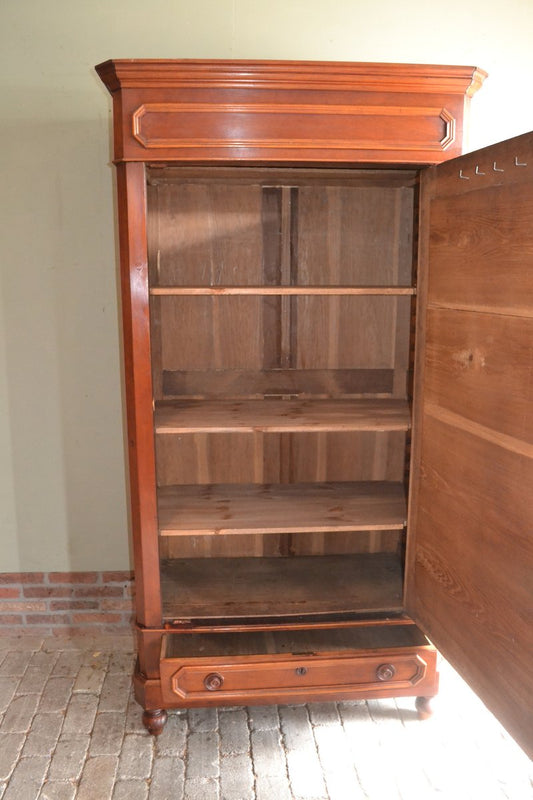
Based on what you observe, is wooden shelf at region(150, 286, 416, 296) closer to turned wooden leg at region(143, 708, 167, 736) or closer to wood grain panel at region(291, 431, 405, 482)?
wood grain panel at region(291, 431, 405, 482)

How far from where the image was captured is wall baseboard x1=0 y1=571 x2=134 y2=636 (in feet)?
8.07

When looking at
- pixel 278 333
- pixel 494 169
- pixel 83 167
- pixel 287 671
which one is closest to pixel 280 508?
pixel 287 671

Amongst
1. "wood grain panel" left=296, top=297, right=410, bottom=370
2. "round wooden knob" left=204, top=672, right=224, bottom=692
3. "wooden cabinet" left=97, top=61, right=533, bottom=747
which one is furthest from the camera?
"wood grain panel" left=296, top=297, right=410, bottom=370

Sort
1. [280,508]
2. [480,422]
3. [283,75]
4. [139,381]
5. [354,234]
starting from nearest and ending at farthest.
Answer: [480,422], [283,75], [139,381], [280,508], [354,234]

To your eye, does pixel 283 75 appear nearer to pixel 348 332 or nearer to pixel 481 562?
pixel 348 332

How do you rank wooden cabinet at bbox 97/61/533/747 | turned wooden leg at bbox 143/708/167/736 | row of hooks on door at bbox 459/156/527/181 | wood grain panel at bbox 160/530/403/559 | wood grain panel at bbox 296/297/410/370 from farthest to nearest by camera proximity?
wood grain panel at bbox 160/530/403/559 < wood grain panel at bbox 296/297/410/370 < turned wooden leg at bbox 143/708/167/736 < wooden cabinet at bbox 97/61/533/747 < row of hooks on door at bbox 459/156/527/181

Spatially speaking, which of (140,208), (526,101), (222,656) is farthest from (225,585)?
(526,101)

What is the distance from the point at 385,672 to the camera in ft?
6.20

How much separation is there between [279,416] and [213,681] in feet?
2.71

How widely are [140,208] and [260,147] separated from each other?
362 mm

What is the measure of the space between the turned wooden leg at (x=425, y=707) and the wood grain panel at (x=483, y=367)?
3.34ft

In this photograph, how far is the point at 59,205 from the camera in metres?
2.19

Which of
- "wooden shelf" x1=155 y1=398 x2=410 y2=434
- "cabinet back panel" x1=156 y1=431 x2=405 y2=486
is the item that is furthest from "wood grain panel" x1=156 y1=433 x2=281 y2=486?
"wooden shelf" x1=155 y1=398 x2=410 y2=434

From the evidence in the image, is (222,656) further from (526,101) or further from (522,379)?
(526,101)
